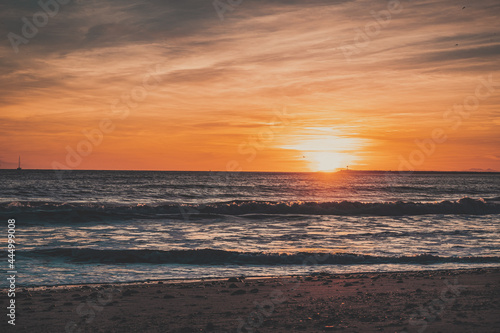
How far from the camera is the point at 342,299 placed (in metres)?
9.26

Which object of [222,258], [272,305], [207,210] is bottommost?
[272,305]

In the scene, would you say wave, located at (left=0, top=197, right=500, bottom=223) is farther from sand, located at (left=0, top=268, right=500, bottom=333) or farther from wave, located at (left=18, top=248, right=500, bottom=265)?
sand, located at (left=0, top=268, right=500, bottom=333)

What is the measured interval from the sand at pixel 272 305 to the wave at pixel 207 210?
64.6 feet

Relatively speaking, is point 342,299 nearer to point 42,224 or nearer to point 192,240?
point 192,240

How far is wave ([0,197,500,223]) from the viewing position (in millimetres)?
29234

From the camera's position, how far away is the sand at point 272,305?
7.38 metres

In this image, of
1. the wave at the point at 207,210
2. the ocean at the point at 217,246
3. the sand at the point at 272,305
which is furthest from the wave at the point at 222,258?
the wave at the point at 207,210

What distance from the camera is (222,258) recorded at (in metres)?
15.5

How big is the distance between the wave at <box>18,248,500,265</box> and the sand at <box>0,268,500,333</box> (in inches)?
127

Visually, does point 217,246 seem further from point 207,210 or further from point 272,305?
point 207,210

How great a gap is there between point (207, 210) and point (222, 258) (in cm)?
2103

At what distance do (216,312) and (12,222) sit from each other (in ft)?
70.9

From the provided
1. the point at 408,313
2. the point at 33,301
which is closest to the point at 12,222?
the point at 33,301

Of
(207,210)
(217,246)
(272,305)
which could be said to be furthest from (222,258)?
(207,210)
